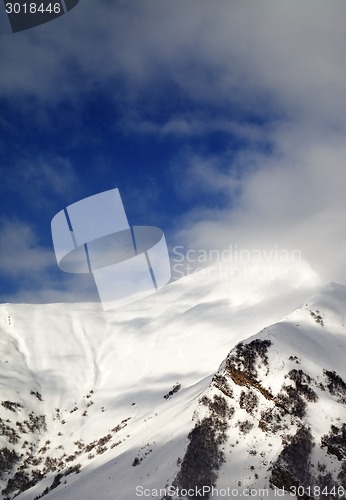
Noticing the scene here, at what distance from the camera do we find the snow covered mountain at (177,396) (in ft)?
108

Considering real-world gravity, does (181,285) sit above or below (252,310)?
above

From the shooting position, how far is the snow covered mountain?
33031 millimetres

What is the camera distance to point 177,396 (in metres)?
60.7

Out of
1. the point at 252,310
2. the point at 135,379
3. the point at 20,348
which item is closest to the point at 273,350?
the point at 135,379

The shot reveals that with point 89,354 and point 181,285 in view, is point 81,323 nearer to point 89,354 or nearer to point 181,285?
point 89,354

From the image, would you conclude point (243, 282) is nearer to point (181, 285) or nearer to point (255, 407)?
point (181, 285)

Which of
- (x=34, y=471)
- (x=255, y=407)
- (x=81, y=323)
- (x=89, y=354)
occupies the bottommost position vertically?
(x=34, y=471)

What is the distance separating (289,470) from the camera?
30.3 meters

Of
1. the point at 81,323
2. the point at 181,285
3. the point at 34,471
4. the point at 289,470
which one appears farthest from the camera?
the point at 181,285

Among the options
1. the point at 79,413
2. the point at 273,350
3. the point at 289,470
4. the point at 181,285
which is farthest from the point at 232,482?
the point at 181,285

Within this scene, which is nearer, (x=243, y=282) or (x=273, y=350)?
(x=273, y=350)

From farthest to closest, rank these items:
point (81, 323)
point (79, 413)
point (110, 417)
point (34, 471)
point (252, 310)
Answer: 1. point (81, 323)
2. point (252, 310)
3. point (79, 413)
4. point (110, 417)
5. point (34, 471)

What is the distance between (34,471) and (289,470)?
43.6 m

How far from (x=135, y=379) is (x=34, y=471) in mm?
26276
